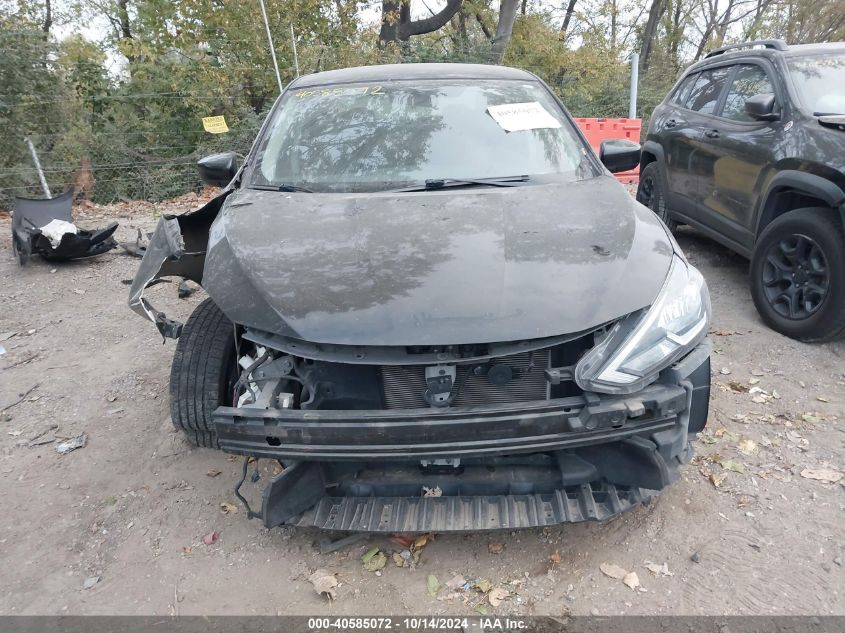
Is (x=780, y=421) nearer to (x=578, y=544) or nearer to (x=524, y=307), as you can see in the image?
(x=578, y=544)

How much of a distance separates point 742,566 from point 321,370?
1740 mm

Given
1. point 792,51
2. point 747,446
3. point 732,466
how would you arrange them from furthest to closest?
point 792,51, point 747,446, point 732,466

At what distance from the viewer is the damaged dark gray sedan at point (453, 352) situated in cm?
185

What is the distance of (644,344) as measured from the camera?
1.92m

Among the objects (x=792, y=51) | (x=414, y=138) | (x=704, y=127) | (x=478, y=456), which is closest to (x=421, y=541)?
(x=478, y=456)

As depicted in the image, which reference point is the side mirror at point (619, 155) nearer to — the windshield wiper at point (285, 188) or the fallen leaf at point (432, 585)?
the windshield wiper at point (285, 188)

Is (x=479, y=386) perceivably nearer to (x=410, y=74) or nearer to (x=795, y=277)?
(x=410, y=74)

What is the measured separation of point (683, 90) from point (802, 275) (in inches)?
105

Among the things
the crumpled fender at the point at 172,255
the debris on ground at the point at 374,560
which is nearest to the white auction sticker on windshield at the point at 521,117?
the crumpled fender at the point at 172,255

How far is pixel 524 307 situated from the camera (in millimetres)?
1875

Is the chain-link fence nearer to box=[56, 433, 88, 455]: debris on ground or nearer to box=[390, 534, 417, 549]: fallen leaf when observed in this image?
box=[56, 433, 88, 455]: debris on ground

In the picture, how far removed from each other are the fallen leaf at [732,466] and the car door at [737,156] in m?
2.15

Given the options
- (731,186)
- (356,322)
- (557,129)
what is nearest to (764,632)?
(356,322)

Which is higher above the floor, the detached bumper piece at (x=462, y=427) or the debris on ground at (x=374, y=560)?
the detached bumper piece at (x=462, y=427)
